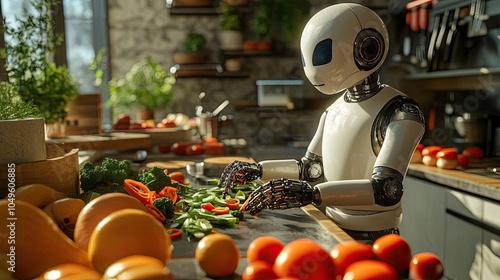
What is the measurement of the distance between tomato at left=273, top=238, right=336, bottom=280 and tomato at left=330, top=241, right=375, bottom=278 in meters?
0.06

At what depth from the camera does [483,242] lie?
233 cm

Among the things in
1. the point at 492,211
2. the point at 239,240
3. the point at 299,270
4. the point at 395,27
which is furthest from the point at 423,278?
the point at 395,27

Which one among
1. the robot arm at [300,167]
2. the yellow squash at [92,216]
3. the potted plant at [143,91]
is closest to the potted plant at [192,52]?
the potted plant at [143,91]

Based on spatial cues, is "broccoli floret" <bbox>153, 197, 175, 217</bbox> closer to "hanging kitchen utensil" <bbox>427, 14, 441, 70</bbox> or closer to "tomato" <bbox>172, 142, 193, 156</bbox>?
"tomato" <bbox>172, 142, 193, 156</bbox>

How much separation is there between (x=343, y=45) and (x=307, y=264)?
0.87 meters

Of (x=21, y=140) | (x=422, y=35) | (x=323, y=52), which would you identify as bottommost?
(x=21, y=140)

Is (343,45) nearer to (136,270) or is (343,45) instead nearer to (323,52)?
(323,52)

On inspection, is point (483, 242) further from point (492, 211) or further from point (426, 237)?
point (426, 237)

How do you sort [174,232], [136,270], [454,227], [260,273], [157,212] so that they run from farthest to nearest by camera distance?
[454,227] → [157,212] → [174,232] → [260,273] → [136,270]

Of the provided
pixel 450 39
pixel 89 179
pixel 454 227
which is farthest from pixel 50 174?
pixel 450 39

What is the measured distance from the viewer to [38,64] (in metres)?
1.92

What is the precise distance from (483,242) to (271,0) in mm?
3428

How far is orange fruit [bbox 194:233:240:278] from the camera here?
88cm

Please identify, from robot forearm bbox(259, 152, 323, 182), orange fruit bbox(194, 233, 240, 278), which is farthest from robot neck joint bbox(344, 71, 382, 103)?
orange fruit bbox(194, 233, 240, 278)
